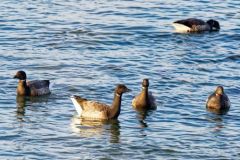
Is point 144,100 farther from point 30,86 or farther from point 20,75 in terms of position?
point 20,75

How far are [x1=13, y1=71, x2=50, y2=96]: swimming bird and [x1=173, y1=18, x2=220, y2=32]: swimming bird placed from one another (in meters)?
12.8

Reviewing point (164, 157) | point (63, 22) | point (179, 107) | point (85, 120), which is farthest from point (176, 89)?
point (63, 22)

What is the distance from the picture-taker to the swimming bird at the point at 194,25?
144 ft

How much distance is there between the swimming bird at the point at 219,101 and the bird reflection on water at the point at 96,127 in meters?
3.34

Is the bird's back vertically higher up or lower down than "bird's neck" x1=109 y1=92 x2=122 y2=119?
higher up

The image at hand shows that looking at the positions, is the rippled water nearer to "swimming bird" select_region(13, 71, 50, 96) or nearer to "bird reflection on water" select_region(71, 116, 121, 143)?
"bird reflection on water" select_region(71, 116, 121, 143)

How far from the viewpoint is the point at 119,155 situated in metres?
25.8

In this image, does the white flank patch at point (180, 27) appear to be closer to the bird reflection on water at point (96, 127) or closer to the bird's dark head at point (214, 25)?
the bird's dark head at point (214, 25)

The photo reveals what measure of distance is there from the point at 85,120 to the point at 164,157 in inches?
178

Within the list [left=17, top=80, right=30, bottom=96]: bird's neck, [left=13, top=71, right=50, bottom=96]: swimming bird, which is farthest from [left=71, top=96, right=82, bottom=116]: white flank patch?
[left=17, top=80, right=30, bottom=96]: bird's neck

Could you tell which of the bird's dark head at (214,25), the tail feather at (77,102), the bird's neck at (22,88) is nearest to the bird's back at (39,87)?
the bird's neck at (22,88)

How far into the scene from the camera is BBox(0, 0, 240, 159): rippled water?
87.5ft

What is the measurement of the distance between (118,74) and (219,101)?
17.8 ft

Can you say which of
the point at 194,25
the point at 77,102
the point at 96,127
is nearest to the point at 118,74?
the point at 77,102
